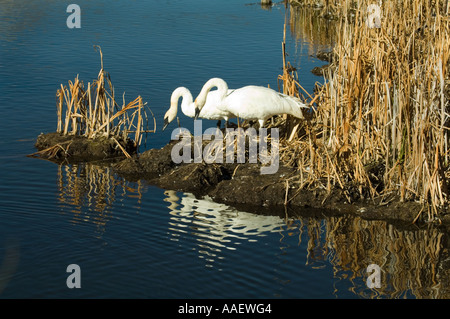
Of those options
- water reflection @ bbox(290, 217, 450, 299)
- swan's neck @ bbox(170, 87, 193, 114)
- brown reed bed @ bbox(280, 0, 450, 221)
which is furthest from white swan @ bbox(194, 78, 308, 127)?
water reflection @ bbox(290, 217, 450, 299)

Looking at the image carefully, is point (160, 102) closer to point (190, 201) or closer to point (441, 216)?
point (190, 201)

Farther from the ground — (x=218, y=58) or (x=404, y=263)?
(x=218, y=58)

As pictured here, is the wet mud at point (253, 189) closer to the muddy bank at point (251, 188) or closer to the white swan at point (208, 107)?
the muddy bank at point (251, 188)

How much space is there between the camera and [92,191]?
1138 centimetres

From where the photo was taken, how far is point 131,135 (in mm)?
14359

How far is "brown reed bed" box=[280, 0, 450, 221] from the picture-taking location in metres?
9.73

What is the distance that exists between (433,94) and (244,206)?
323 centimetres

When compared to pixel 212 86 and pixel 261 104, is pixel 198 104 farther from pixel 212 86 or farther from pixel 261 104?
pixel 261 104

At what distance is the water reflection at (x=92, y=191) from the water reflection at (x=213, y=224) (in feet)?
2.52

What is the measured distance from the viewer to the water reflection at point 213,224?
9372mm

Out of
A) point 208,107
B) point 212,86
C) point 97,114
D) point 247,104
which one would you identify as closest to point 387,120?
point 247,104

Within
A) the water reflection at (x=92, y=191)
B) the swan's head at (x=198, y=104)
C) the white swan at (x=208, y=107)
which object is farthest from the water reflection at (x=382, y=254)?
the swan's head at (x=198, y=104)
